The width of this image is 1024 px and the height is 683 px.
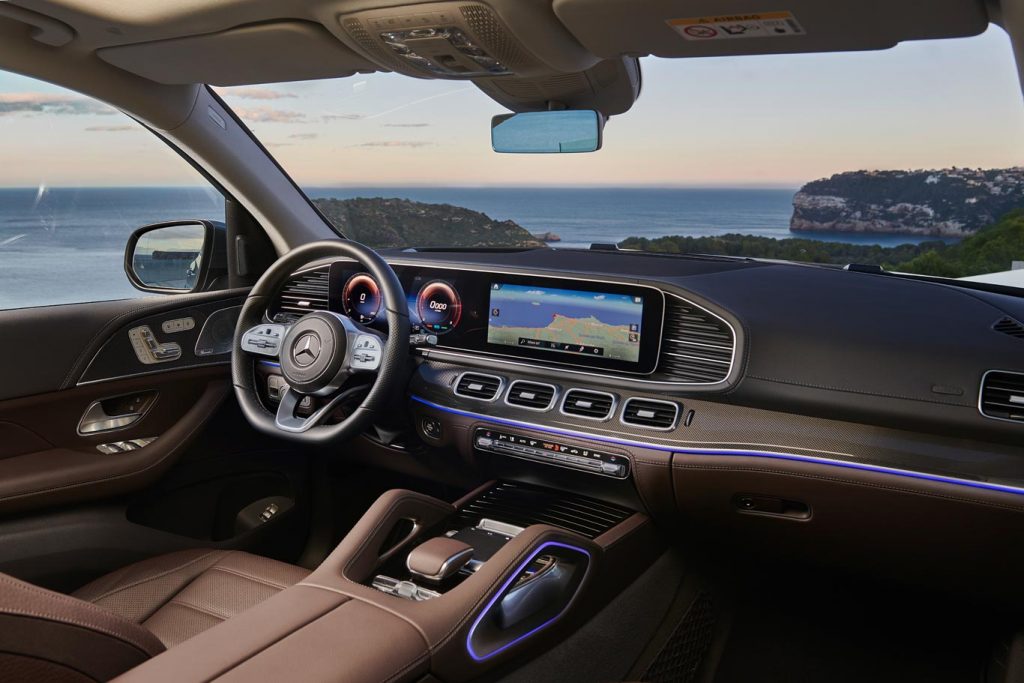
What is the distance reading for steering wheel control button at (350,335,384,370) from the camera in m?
2.53

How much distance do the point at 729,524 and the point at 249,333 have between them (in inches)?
64.4

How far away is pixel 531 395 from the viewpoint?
8.68ft

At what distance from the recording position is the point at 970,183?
2379 mm

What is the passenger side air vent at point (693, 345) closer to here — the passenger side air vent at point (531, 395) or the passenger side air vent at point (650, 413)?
the passenger side air vent at point (650, 413)

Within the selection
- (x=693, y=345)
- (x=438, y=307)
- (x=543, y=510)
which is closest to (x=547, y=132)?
(x=438, y=307)

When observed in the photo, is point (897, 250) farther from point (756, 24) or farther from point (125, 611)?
point (125, 611)

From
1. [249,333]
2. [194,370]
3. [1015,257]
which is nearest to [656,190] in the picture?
[1015,257]

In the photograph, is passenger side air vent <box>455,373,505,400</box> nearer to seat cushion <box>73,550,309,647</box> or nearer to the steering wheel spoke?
the steering wheel spoke

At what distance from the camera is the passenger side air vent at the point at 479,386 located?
2.73 metres

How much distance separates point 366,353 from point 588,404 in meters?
0.68

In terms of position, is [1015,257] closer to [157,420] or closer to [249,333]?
[249,333]

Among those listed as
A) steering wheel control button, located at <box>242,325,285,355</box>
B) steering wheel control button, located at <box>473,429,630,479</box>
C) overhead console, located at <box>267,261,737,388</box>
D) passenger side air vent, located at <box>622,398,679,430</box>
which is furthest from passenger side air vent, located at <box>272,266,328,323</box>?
passenger side air vent, located at <box>622,398,679,430</box>

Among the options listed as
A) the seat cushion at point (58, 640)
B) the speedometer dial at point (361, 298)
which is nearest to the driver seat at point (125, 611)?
the seat cushion at point (58, 640)

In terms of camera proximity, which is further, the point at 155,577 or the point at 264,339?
the point at 264,339
